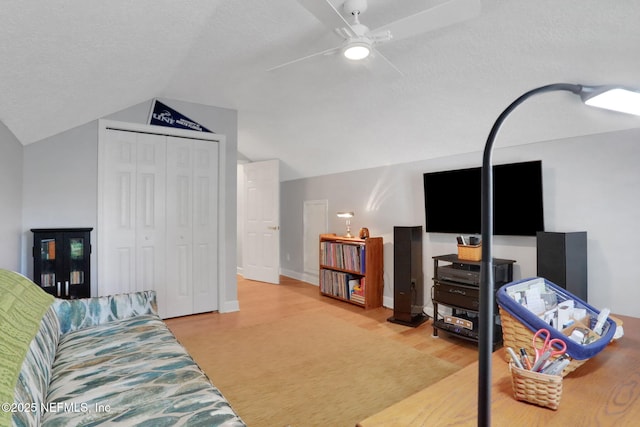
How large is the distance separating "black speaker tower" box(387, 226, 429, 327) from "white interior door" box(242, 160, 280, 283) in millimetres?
2349

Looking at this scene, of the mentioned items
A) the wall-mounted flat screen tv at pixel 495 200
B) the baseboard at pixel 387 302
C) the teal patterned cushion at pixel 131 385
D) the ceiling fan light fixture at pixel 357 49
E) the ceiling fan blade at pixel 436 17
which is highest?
the ceiling fan blade at pixel 436 17

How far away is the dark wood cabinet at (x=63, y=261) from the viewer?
2.81 m

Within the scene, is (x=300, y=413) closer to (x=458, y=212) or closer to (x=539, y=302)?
(x=539, y=302)

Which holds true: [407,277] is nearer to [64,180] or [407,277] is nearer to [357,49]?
[357,49]

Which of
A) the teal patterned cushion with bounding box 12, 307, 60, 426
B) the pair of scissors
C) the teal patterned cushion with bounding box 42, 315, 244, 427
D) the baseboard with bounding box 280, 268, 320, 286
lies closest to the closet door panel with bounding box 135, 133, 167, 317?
the teal patterned cushion with bounding box 42, 315, 244, 427

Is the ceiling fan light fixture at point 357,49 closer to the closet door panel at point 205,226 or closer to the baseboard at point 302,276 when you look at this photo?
the closet door panel at point 205,226

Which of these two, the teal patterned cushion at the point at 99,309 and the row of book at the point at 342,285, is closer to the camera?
the teal patterned cushion at the point at 99,309

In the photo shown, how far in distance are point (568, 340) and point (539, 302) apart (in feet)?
0.87

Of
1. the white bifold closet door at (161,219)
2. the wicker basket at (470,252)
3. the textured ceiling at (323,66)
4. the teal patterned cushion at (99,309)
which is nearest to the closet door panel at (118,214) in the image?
the white bifold closet door at (161,219)

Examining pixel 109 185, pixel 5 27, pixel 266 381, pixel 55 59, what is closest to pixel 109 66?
pixel 55 59

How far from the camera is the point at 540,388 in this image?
0.79 metres

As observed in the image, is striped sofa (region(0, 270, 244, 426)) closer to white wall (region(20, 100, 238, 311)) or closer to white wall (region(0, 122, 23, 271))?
white wall (region(0, 122, 23, 271))

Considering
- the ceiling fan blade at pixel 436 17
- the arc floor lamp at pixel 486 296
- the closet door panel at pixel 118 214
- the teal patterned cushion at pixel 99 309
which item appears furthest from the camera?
the closet door panel at pixel 118 214

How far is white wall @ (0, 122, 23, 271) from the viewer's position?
2.40 meters
